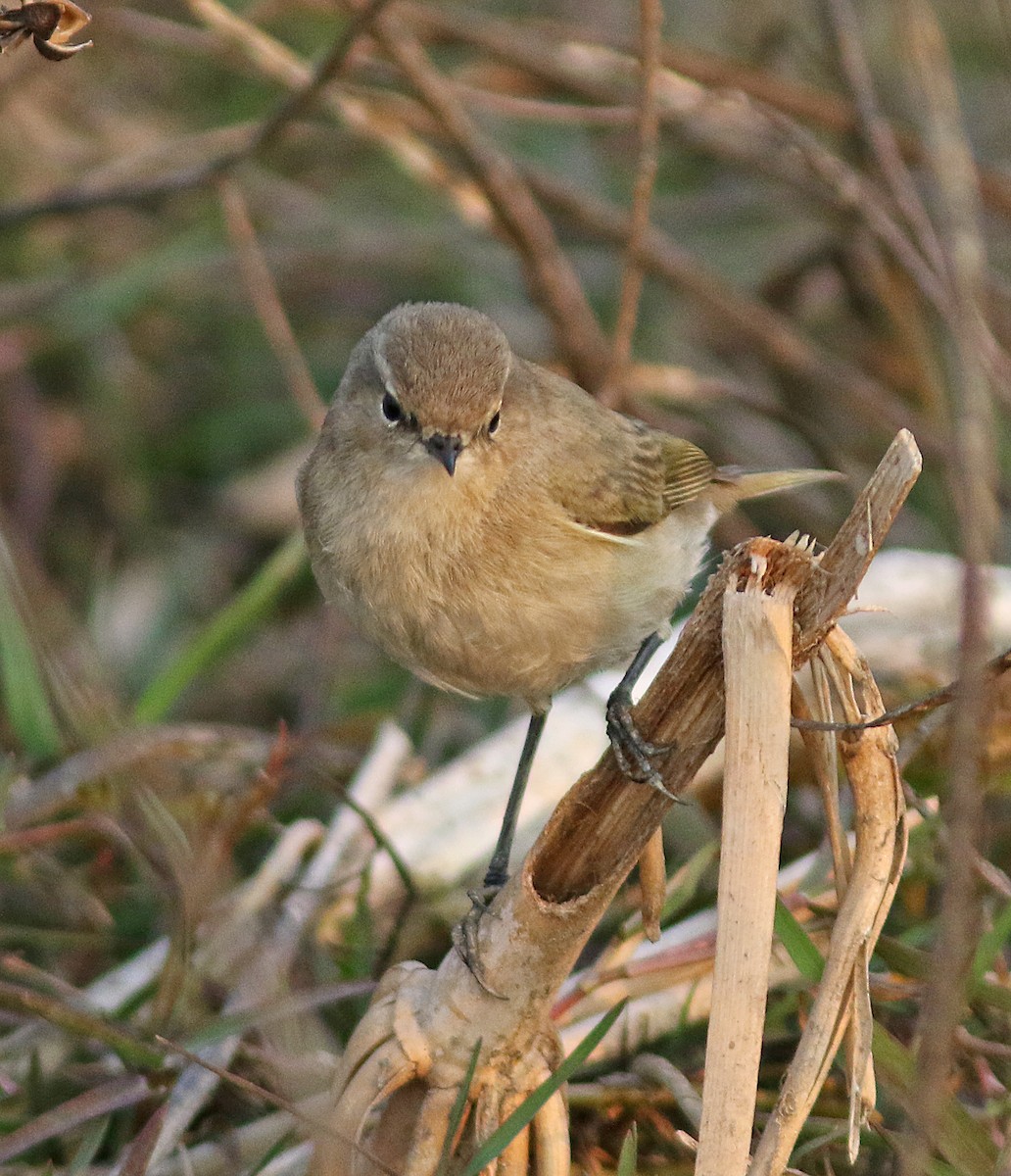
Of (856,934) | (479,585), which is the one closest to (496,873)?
(479,585)

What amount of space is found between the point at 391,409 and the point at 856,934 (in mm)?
1561

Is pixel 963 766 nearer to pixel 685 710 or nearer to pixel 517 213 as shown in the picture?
pixel 685 710

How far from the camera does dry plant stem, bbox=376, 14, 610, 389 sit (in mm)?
5348

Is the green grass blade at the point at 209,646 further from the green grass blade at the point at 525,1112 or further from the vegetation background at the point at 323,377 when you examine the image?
the green grass blade at the point at 525,1112

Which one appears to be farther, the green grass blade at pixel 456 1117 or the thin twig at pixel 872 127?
the thin twig at pixel 872 127

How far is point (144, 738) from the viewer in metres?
3.62

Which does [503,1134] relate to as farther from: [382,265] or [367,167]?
[367,167]

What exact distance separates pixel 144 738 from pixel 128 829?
236mm

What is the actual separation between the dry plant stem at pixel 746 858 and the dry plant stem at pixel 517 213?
345 centimetres

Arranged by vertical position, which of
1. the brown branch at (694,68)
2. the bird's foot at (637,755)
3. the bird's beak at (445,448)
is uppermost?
the brown branch at (694,68)

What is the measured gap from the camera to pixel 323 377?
696cm

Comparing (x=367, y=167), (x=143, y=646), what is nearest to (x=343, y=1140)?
(x=143, y=646)

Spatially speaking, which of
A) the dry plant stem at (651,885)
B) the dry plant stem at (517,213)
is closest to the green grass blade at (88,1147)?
the dry plant stem at (651,885)

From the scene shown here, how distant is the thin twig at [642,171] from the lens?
14.9 feet
